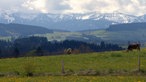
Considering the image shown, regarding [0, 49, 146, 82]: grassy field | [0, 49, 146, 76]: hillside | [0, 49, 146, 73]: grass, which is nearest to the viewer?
[0, 49, 146, 82]: grassy field

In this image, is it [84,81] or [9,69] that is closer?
[84,81]

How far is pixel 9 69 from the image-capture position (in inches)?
2074

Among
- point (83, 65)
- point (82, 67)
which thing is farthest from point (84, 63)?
point (82, 67)

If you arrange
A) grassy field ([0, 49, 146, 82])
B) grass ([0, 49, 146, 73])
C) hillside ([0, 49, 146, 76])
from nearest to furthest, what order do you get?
grassy field ([0, 49, 146, 82]) < hillside ([0, 49, 146, 76]) < grass ([0, 49, 146, 73])

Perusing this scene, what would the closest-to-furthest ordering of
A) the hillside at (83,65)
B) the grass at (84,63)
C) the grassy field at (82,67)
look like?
1. the grassy field at (82,67)
2. the hillside at (83,65)
3. the grass at (84,63)

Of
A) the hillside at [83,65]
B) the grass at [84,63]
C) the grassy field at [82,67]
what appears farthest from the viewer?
the grass at [84,63]

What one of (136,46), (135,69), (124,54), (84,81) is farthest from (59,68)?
(136,46)

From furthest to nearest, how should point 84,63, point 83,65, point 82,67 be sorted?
point 84,63 < point 83,65 < point 82,67

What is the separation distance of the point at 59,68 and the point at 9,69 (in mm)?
6498

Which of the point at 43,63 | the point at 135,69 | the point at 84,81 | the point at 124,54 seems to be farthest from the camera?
the point at 124,54

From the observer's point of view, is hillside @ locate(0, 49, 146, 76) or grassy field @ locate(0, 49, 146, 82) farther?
hillside @ locate(0, 49, 146, 76)

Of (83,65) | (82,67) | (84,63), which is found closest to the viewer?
(82,67)

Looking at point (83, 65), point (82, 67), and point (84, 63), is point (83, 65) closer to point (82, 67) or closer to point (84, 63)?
point (82, 67)

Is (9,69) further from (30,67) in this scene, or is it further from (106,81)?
(106,81)
